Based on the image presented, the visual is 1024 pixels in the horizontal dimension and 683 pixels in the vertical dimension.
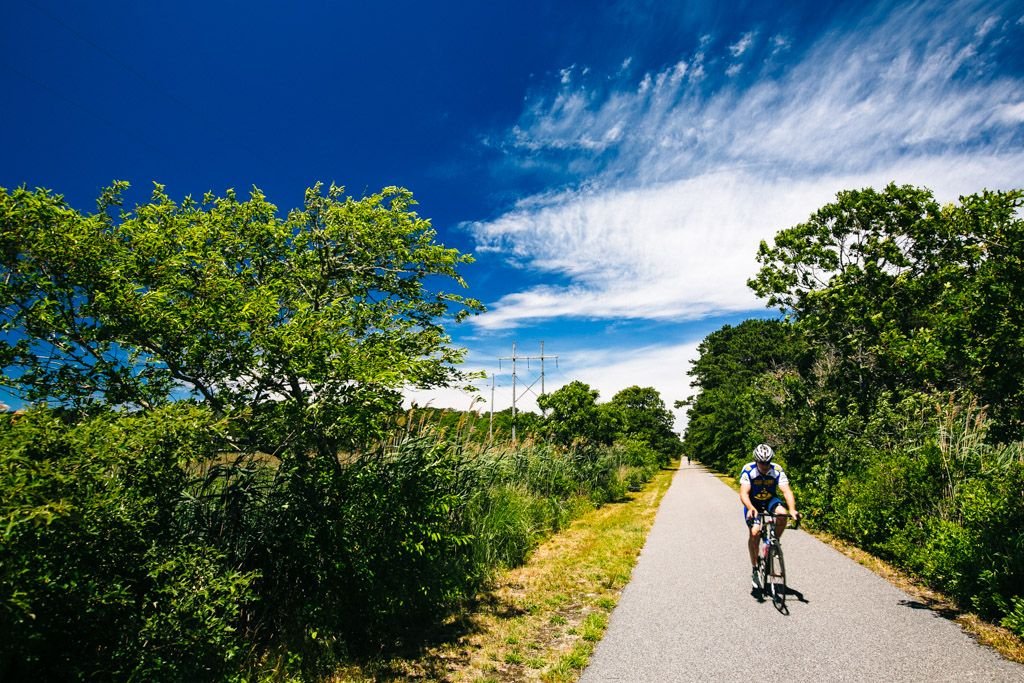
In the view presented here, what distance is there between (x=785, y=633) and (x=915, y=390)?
34.8 feet

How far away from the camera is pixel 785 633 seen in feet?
16.3

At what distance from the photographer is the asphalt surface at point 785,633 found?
4.10 m

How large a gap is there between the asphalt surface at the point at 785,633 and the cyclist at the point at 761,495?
78cm

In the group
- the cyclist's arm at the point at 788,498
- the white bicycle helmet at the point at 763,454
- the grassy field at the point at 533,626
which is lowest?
the grassy field at the point at 533,626

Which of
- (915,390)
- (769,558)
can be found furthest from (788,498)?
(915,390)

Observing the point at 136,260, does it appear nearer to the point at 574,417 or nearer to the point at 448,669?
the point at 448,669

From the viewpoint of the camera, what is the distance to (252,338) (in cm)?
374

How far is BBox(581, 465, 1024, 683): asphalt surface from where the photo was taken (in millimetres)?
4098

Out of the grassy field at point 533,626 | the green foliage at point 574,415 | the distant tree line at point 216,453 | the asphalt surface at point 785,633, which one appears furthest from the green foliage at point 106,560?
the green foliage at point 574,415

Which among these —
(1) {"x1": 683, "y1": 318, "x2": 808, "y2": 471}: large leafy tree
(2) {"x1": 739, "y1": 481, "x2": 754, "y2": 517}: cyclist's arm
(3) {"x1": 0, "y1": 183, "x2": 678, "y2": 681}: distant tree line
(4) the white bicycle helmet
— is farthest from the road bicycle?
(1) {"x1": 683, "y1": 318, "x2": 808, "y2": 471}: large leafy tree

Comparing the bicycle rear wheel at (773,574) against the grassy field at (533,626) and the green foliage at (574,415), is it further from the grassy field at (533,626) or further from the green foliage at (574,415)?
the green foliage at (574,415)

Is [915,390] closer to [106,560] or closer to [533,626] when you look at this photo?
[533,626]

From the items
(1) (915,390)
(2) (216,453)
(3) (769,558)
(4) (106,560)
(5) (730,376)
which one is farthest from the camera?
(5) (730,376)

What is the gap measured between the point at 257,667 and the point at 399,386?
8.72 feet
